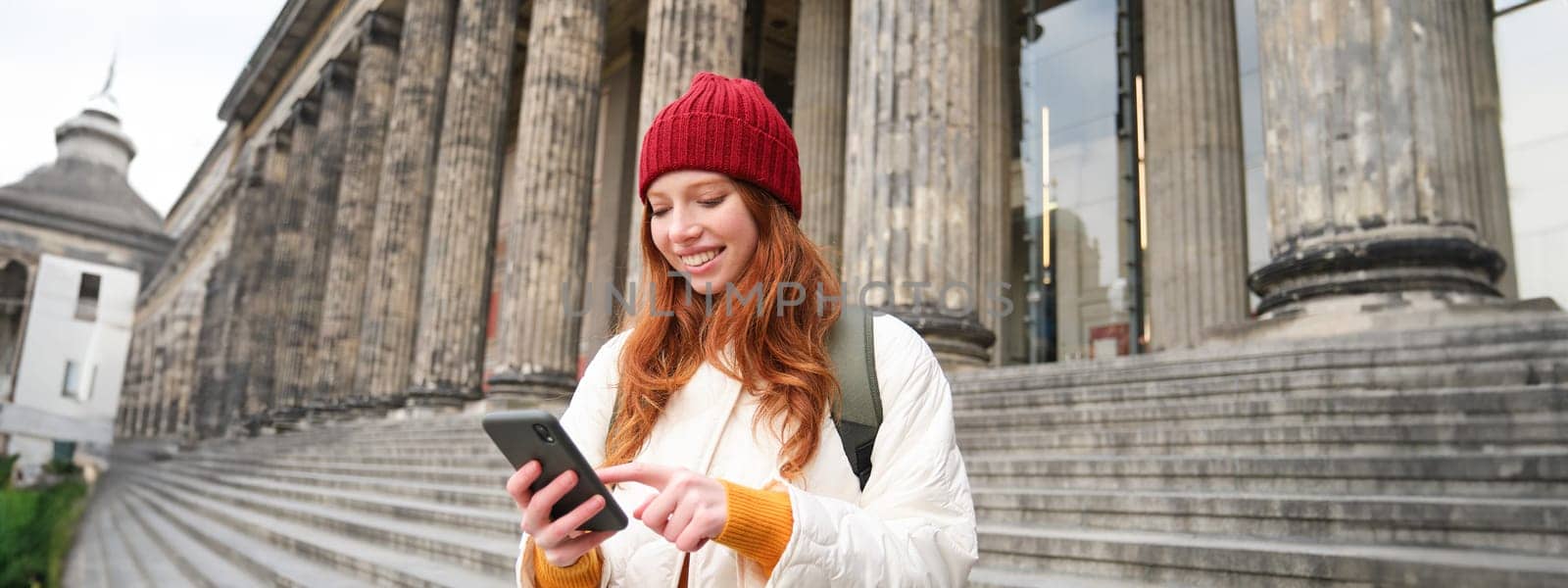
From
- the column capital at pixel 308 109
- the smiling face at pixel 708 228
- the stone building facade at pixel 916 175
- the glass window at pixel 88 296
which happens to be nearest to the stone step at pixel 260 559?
the stone building facade at pixel 916 175

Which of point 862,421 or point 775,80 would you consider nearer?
point 862,421

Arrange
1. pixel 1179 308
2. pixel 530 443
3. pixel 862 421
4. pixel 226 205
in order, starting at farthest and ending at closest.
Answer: pixel 226 205 → pixel 1179 308 → pixel 862 421 → pixel 530 443

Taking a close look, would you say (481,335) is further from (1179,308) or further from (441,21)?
(1179,308)

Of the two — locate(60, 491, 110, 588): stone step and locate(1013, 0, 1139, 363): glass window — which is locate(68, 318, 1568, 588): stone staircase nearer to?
locate(60, 491, 110, 588): stone step

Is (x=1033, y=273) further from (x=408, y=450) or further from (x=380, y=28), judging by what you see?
(x=380, y=28)

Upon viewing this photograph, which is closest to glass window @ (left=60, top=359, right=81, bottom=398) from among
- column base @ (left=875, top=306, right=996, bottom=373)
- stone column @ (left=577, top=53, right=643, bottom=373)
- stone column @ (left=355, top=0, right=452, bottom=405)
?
stone column @ (left=355, top=0, right=452, bottom=405)

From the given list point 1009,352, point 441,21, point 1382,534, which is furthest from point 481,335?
point 1382,534

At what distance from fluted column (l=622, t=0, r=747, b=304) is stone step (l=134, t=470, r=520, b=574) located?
4.10 metres

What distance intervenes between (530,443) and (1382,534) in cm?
334

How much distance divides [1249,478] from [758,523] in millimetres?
3532

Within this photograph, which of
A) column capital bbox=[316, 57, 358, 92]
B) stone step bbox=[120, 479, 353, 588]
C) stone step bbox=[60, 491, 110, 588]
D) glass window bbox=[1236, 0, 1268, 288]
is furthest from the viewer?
column capital bbox=[316, 57, 358, 92]

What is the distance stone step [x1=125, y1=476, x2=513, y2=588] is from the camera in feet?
17.0

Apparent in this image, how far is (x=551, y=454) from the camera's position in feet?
3.57

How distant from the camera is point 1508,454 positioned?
344 centimetres
